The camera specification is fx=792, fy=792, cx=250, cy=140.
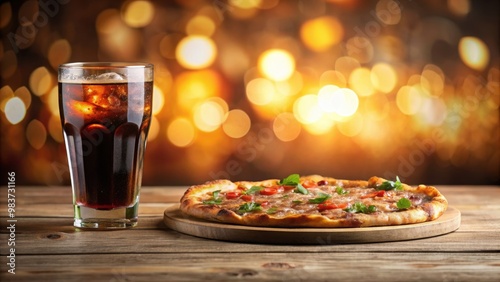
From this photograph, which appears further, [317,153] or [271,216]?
[317,153]

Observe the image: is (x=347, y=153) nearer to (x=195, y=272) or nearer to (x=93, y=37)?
(x=93, y=37)

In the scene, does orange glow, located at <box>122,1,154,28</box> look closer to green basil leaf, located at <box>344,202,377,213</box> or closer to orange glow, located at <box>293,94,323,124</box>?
orange glow, located at <box>293,94,323,124</box>

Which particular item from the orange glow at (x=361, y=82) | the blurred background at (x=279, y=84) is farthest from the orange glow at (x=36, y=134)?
the orange glow at (x=361, y=82)

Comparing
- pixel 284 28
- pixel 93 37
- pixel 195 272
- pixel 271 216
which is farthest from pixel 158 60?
pixel 195 272

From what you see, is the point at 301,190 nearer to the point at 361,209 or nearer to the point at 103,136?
the point at 361,209

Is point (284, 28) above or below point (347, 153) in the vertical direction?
above

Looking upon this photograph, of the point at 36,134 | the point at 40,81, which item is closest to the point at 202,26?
the point at 40,81
